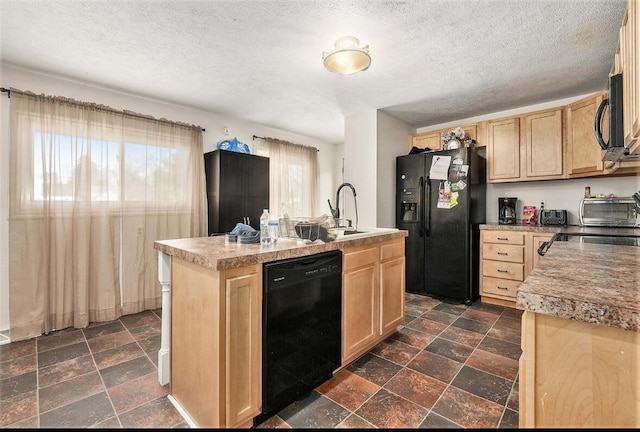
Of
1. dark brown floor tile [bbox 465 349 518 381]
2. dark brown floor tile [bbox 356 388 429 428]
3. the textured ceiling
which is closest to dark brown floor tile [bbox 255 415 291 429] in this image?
dark brown floor tile [bbox 356 388 429 428]

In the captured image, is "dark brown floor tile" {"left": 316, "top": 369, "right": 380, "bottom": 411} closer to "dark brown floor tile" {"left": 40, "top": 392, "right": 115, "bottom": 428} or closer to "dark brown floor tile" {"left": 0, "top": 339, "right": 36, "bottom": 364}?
"dark brown floor tile" {"left": 40, "top": 392, "right": 115, "bottom": 428}

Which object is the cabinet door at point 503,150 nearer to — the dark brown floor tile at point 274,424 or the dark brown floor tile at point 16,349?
the dark brown floor tile at point 274,424

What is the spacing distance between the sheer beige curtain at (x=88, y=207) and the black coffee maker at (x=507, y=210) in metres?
3.98

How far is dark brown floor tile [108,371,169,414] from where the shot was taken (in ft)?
5.32

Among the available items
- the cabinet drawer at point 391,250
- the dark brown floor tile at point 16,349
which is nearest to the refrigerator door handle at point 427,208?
the cabinet drawer at point 391,250

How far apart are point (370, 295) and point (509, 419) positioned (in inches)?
40.3

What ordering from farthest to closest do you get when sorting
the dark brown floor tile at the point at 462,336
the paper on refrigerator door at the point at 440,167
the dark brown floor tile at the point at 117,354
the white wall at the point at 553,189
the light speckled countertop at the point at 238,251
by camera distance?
the paper on refrigerator door at the point at 440,167, the white wall at the point at 553,189, the dark brown floor tile at the point at 462,336, the dark brown floor tile at the point at 117,354, the light speckled countertop at the point at 238,251

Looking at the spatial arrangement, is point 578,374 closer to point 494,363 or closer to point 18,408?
point 494,363

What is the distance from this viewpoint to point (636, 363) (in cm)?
67

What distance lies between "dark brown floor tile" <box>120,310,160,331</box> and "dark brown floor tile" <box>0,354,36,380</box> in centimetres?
69

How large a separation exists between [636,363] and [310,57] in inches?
102

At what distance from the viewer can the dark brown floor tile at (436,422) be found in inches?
55.9

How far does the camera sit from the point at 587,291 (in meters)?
0.80

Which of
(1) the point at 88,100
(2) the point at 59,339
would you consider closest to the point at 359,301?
(2) the point at 59,339
